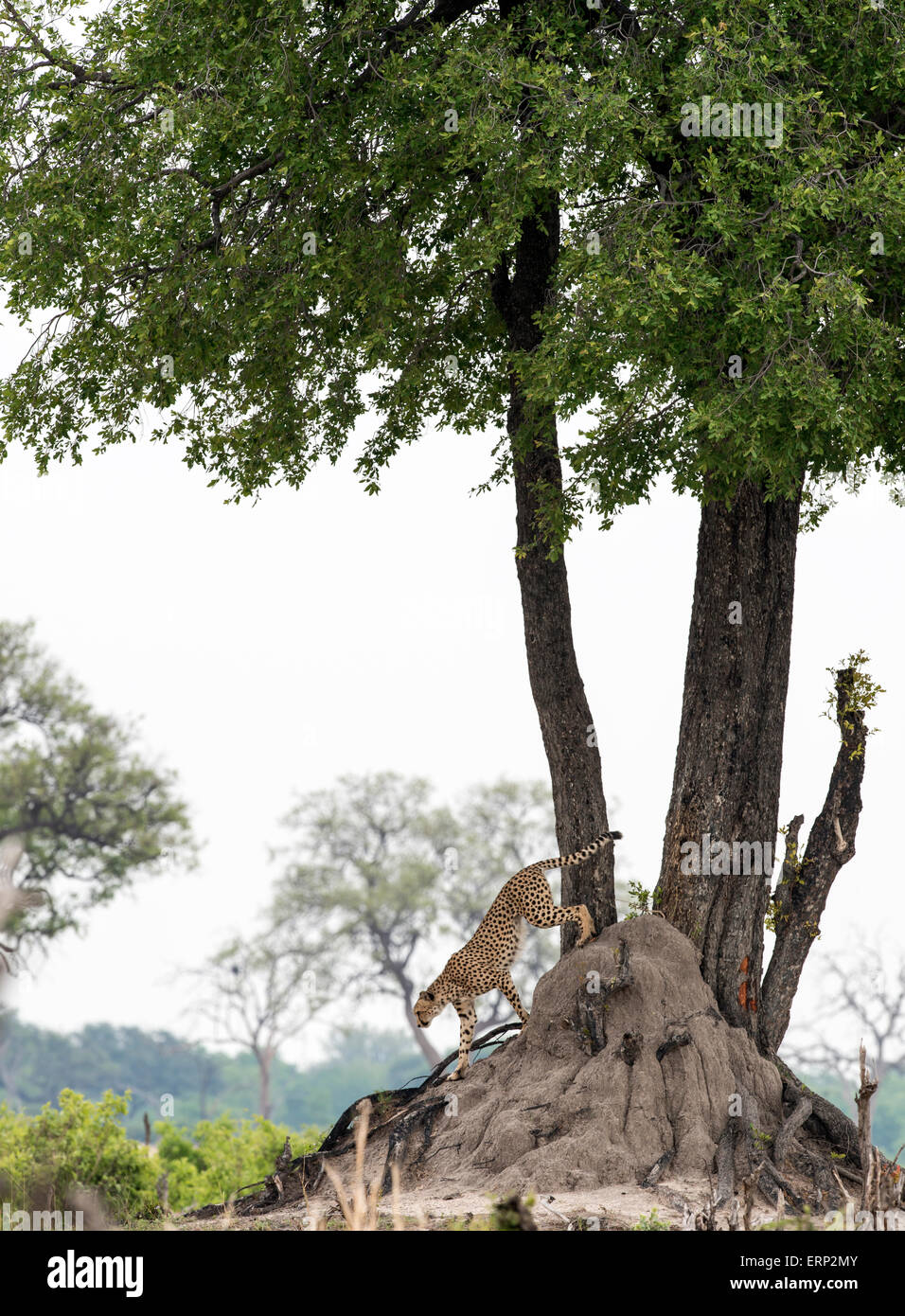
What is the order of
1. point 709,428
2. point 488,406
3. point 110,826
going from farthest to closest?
1. point 110,826
2. point 488,406
3. point 709,428

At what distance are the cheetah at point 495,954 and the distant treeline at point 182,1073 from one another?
33065mm

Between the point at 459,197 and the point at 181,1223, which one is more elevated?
the point at 459,197

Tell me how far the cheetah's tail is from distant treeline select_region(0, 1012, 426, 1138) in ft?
110

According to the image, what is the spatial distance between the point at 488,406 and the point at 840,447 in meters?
4.42

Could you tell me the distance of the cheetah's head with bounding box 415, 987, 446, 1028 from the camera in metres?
12.0

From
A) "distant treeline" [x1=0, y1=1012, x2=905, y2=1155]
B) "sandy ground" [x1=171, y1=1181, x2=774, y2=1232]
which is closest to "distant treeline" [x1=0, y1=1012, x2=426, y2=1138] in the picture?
"distant treeline" [x1=0, y1=1012, x2=905, y2=1155]

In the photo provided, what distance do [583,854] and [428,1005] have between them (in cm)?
203

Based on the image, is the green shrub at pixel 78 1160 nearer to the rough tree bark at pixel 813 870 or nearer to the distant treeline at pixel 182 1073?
the rough tree bark at pixel 813 870

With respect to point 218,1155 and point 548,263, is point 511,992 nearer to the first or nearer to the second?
point 548,263

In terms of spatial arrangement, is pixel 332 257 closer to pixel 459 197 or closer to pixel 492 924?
pixel 459 197

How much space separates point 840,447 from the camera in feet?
38.5

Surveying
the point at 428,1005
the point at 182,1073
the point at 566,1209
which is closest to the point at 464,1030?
the point at 428,1005

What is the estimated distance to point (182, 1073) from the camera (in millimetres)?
47781
